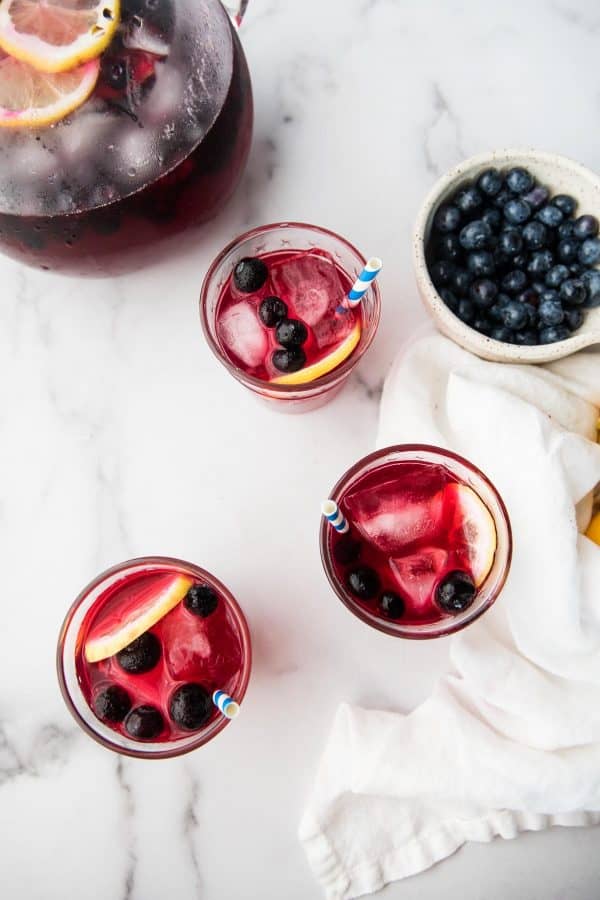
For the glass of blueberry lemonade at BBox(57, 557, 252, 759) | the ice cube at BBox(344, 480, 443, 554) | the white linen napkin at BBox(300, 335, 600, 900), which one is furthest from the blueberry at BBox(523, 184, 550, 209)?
the glass of blueberry lemonade at BBox(57, 557, 252, 759)

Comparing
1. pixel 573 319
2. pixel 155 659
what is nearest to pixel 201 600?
pixel 155 659

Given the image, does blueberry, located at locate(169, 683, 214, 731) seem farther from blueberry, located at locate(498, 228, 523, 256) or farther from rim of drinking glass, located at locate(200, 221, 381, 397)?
blueberry, located at locate(498, 228, 523, 256)

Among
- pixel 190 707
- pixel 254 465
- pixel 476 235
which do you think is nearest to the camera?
pixel 190 707

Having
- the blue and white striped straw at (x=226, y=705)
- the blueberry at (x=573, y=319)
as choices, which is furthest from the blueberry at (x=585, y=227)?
the blue and white striped straw at (x=226, y=705)

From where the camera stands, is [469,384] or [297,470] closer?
[469,384]

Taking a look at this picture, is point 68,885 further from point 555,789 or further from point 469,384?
point 469,384

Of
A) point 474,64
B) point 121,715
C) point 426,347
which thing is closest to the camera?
point 121,715

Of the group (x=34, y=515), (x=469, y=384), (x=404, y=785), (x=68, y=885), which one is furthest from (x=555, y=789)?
(x=34, y=515)

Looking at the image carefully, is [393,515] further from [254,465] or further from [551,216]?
[551,216]
